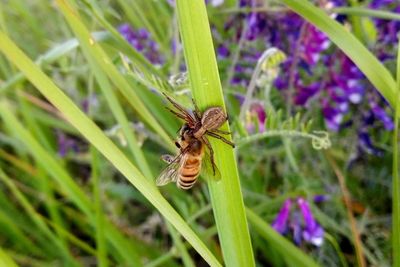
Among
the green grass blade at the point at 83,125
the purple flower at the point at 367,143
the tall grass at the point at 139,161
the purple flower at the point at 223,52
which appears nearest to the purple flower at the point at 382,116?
the purple flower at the point at 367,143

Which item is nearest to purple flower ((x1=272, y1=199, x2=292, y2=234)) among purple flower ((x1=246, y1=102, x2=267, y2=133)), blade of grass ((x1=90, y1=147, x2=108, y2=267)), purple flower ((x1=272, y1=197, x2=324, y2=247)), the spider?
purple flower ((x1=272, y1=197, x2=324, y2=247))

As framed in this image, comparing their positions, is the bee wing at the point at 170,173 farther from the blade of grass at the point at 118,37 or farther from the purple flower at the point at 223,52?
the purple flower at the point at 223,52

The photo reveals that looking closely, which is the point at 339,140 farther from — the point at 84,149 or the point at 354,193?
the point at 84,149

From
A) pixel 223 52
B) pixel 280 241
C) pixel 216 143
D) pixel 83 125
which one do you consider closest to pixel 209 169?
pixel 216 143

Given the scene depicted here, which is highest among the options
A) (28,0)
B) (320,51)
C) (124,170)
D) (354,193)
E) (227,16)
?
(28,0)

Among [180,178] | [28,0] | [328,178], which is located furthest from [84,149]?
[180,178]

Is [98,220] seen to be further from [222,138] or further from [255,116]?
[222,138]
